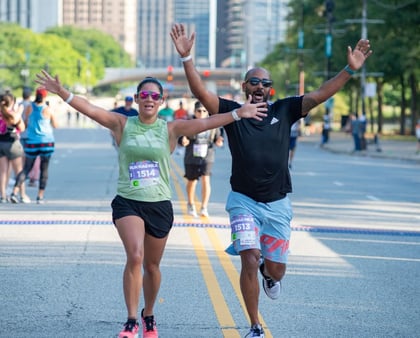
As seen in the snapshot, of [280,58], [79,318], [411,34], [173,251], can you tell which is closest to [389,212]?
[173,251]

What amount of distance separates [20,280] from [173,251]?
2624mm

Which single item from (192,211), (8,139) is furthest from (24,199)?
(192,211)

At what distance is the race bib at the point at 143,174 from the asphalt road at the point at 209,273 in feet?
3.56

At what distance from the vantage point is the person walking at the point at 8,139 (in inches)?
722

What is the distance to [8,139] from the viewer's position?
61.0ft

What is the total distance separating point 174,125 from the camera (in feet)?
26.0

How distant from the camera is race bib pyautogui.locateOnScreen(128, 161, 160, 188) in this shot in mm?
7738

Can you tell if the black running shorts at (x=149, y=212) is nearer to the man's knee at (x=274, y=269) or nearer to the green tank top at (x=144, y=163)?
the green tank top at (x=144, y=163)

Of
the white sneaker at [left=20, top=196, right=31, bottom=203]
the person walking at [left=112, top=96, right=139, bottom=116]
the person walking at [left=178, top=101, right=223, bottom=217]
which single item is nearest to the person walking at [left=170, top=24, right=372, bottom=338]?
the person walking at [left=178, top=101, right=223, bottom=217]

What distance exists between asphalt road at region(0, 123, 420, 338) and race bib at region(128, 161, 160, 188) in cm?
109

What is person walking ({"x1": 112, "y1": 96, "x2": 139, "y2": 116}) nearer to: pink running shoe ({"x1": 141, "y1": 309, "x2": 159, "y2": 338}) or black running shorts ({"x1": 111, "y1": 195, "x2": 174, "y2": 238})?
black running shorts ({"x1": 111, "y1": 195, "x2": 174, "y2": 238})

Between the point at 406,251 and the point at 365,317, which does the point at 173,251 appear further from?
the point at 365,317

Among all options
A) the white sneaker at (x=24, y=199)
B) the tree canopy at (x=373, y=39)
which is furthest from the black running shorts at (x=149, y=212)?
the tree canopy at (x=373, y=39)

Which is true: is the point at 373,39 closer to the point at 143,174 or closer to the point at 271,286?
the point at 271,286
